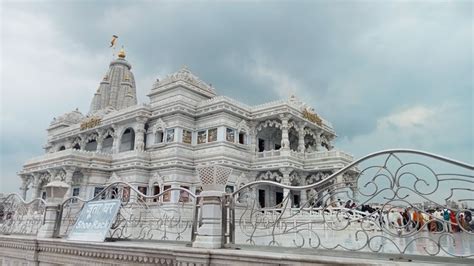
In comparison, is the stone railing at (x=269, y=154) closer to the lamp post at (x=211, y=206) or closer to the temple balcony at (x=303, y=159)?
the temple balcony at (x=303, y=159)

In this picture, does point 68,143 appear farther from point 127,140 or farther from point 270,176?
point 270,176

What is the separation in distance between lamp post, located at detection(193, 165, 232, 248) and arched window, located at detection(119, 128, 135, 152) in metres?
23.7

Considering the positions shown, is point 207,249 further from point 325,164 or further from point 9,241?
point 325,164

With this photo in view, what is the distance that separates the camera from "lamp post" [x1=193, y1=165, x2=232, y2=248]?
16.1ft

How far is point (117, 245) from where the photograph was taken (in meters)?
5.83

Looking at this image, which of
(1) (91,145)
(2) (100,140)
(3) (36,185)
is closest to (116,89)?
(1) (91,145)

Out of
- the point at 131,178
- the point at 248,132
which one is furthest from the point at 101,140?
the point at 248,132

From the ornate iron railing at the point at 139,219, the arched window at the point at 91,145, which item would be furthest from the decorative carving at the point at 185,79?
the ornate iron railing at the point at 139,219

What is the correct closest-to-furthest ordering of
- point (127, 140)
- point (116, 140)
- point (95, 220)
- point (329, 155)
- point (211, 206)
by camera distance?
1. point (211, 206)
2. point (95, 220)
3. point (329, 155)
4. point (116, 140)
5. point (127, 140)

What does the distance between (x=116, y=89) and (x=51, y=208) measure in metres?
29.4

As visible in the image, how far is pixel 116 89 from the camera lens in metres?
35.5

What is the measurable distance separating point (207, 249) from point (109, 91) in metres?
33.9

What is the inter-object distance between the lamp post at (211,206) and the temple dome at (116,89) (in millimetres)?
30558

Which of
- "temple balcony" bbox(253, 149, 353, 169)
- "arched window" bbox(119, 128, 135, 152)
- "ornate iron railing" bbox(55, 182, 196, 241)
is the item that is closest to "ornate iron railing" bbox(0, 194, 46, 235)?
"ornate iron railing" bbox(55, 182, 196, 241)
